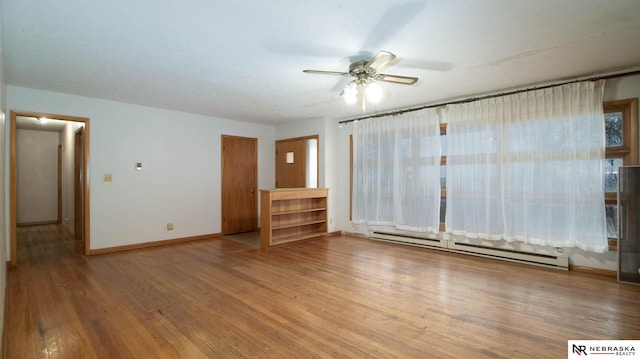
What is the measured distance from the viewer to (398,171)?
506cm

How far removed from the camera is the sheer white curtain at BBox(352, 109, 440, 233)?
4.71m

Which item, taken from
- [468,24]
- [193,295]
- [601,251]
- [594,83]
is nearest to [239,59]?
[468,24]

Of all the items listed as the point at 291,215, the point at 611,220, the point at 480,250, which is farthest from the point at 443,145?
the point at 291,215

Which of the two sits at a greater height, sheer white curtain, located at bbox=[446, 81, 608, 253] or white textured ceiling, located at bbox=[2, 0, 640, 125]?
white textured ceiling, located at bbox=[2, 0, 640, 125]

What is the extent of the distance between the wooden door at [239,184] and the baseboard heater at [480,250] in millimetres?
2914

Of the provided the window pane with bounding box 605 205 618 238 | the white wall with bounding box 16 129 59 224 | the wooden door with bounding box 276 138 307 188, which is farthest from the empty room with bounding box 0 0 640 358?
the white wall with bounding box 16 129 59 224

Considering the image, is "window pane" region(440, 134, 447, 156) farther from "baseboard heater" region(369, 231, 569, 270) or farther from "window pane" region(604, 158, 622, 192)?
"window pane" region(604, 158, 622, 192)

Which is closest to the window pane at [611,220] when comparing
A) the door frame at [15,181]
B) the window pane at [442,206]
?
the window pane at [442,206]

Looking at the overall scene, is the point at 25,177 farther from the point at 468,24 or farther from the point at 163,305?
the point at 468,24

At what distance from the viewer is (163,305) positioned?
2695 mm

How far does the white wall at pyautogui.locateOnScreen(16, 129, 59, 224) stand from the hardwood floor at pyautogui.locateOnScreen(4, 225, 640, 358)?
422 cm

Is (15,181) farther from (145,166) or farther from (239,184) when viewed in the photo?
(239,184)

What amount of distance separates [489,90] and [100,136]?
19.6 ft

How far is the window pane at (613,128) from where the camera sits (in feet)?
11.2
